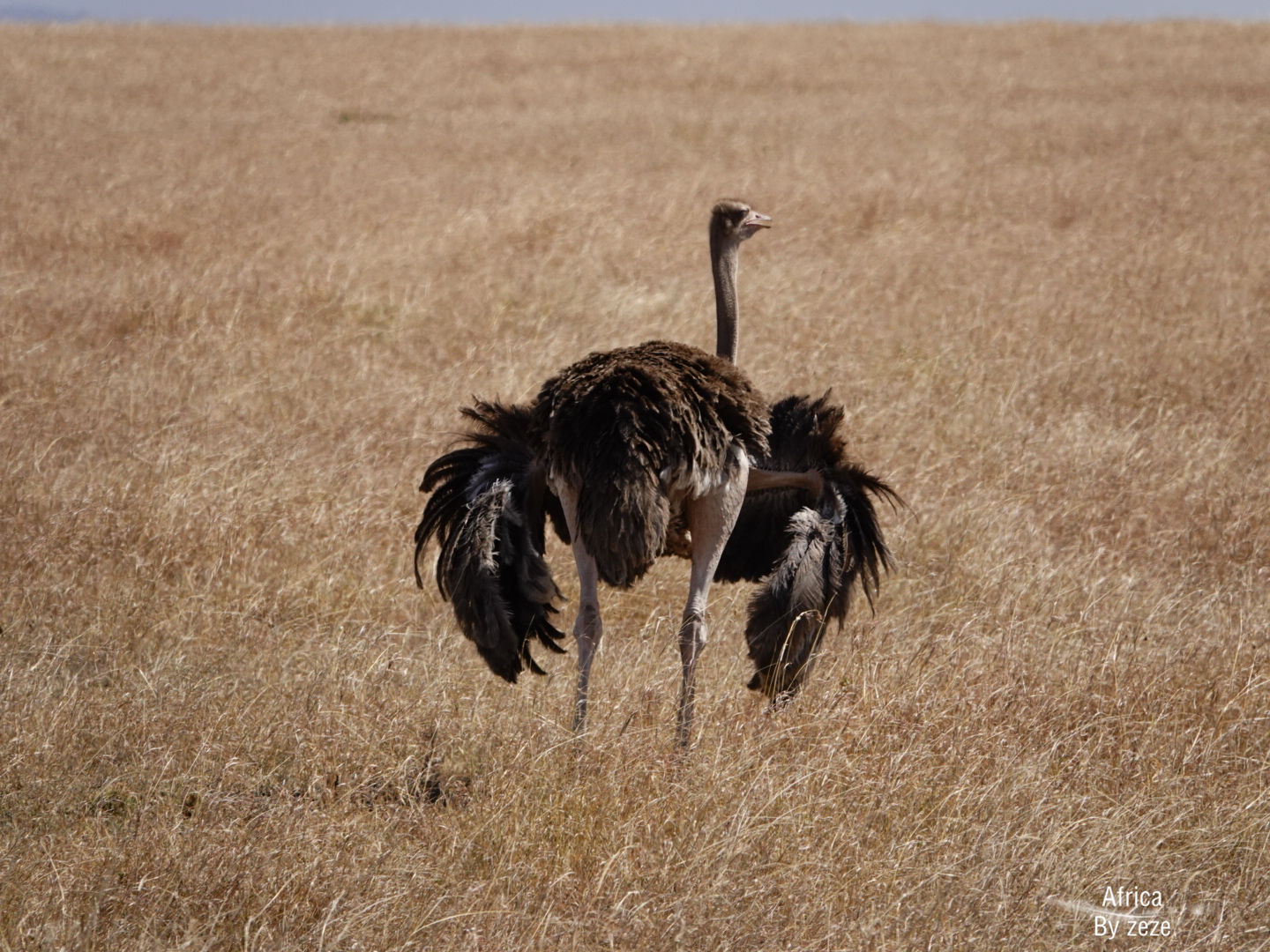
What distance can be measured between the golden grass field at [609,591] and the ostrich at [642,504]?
0.95 feet

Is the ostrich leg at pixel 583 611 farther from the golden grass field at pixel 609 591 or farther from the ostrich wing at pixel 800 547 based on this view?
the ostrich wing at pixel 800 547

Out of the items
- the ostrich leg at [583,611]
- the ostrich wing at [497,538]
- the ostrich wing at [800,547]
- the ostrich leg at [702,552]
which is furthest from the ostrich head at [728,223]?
the ostrich leg at [583,611]

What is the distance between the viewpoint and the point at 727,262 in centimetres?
476

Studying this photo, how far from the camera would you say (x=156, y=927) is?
9.00 ft

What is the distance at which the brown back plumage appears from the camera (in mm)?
3465

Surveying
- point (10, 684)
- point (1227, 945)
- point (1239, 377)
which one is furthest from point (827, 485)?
point (1239, 377)

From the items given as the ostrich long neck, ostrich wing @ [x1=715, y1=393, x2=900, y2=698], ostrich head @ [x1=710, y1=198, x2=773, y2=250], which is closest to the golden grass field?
ostrich wing @ [x1=715, y1=393, x2=900, y2=698]

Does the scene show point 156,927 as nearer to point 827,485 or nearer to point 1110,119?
point 827,485

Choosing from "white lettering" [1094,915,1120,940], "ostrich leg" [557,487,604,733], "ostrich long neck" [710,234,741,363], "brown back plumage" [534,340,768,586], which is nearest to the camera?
"white lettering" [1094,915,1120,940]

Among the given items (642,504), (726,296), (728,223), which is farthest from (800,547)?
(728,223)

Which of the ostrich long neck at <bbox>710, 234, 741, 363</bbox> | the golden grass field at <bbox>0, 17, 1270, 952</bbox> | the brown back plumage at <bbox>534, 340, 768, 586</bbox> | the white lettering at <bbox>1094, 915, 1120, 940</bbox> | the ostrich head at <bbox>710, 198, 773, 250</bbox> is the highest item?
the ostrich head at <bbox>710, 198, 773, 250</bbox>

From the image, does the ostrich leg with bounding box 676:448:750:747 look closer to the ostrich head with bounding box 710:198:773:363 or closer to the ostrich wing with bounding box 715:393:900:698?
the ostrich wing with bounding box 715:393:900:698

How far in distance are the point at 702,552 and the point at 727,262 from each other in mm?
1340

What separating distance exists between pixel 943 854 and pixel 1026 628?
1701 millimetres
